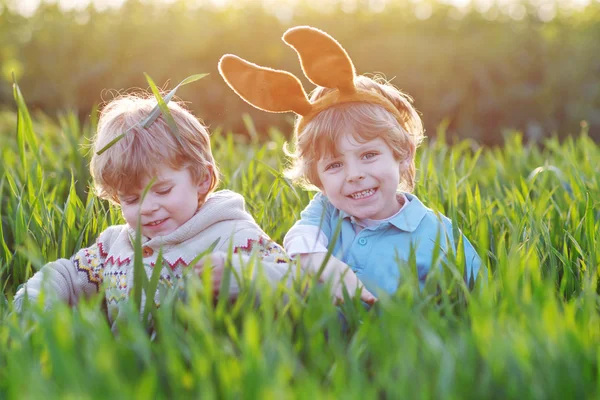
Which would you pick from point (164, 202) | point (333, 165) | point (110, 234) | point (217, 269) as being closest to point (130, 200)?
point (164, 202)

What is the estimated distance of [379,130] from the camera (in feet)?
Result: 6.84

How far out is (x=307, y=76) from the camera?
2.15 m

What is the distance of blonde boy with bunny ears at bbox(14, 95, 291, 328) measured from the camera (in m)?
1.98

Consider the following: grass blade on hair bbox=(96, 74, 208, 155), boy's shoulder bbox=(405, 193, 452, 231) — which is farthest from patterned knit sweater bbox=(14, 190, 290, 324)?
boy's shoulder bbox=(405, 193, 452, 231)

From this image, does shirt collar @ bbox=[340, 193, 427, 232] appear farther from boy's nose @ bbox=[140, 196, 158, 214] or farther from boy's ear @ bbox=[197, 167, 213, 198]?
boy's nose @ bbox=[140, 196, 158, 214]

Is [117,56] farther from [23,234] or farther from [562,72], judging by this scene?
[23,234]

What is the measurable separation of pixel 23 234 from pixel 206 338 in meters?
1.15

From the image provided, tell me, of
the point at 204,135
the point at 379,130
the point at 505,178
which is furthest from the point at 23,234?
the point at 505,178

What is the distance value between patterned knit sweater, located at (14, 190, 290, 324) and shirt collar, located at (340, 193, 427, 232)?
30 cm

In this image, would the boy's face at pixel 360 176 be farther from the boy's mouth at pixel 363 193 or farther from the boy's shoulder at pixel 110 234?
the boy's shoulder at pixel 110 234

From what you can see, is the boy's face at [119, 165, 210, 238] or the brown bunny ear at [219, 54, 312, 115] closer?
the boy's face at [119, 165, 210, 238]

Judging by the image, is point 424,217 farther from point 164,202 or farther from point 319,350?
point 319,350

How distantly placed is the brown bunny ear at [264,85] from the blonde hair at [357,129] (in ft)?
0.30

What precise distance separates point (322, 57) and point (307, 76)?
0.09 meters
